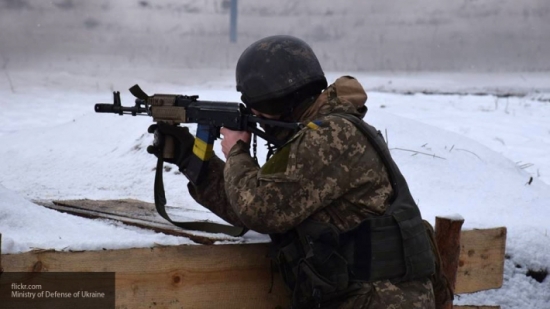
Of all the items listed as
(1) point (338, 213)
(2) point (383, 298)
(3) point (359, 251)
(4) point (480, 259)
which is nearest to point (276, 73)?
(1) point (338, 213)

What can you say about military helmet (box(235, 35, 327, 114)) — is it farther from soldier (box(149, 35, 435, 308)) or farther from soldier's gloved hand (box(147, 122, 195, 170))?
soldier's gloved hand (box(147, 122, 195, 170))

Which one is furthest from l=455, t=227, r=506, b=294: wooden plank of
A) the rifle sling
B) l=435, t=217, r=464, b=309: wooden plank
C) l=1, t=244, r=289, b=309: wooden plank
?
the rifle sling

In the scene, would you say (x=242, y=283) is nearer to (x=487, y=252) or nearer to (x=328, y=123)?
(x=328, y=123)

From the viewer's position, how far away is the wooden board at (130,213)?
2.76 m

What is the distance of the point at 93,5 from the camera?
13602mm

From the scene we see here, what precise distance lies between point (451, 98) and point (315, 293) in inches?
355

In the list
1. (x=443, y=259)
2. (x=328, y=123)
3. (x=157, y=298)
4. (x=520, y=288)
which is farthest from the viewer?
(x=520, y=288)

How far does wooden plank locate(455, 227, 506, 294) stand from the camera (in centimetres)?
313

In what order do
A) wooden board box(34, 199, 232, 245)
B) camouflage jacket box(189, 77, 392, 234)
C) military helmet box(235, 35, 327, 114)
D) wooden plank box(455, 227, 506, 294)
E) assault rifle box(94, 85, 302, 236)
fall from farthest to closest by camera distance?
wooden plank box(455, 227, 506, 294)
wooden board box(34, 199, 232, 245)
assault rifle box(94, 85, 302, 236)
military helmet box(235, 35, 327, 114)
camouflage jacket box(189, 77, 392, 234)

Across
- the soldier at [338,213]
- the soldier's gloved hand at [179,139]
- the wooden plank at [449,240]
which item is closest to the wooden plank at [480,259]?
the wooden plank at [449,240]

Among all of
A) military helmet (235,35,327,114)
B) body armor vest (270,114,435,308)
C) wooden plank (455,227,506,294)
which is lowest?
wooden plank (455,227,506,294)

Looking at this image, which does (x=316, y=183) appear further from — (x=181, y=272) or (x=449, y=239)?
(x=449, y=239)

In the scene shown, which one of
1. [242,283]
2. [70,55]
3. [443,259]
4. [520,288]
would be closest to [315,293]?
[242,283]

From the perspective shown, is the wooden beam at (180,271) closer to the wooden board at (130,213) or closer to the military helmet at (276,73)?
the wooden board at (130,213)
